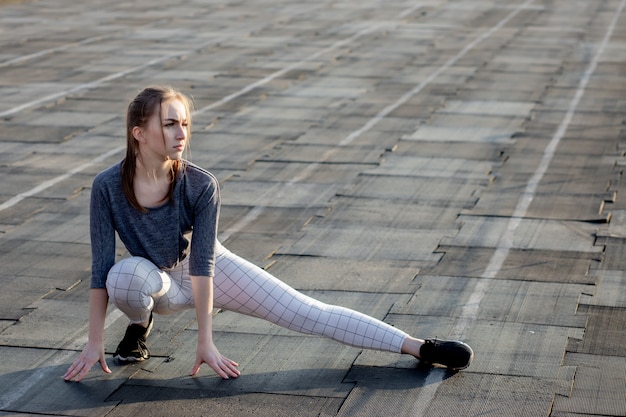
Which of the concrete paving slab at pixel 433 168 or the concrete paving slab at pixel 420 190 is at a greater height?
the concrete paving slab at pixel 420 190

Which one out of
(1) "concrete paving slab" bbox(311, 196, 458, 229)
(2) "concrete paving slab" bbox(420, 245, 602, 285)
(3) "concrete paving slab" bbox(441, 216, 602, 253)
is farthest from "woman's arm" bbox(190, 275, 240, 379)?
(1) "concrete paving slab" bbox(311, 196, 458, 229)

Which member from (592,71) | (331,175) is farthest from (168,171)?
(592,71)

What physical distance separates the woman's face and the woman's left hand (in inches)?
39.7

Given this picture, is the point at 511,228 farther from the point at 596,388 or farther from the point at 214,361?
the point at 214,361

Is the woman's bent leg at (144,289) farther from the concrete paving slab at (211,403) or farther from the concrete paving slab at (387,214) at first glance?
the concrete paving slab at (387,214)

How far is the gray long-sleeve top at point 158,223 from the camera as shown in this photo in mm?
6000

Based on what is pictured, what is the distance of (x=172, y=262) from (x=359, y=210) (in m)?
4.37

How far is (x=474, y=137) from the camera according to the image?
45.4ft

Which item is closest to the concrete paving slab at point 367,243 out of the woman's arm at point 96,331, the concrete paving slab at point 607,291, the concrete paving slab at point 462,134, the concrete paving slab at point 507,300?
the concrete paving slab at point 507,300

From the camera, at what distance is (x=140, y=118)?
234 inches

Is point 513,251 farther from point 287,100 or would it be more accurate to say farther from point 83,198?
point 287,100

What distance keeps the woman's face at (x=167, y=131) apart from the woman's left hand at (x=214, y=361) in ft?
3.31

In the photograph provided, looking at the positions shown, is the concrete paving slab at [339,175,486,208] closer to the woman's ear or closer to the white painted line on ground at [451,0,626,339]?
the white painted line on ground at [451,0,626,339]

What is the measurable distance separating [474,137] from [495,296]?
621 centimetres
